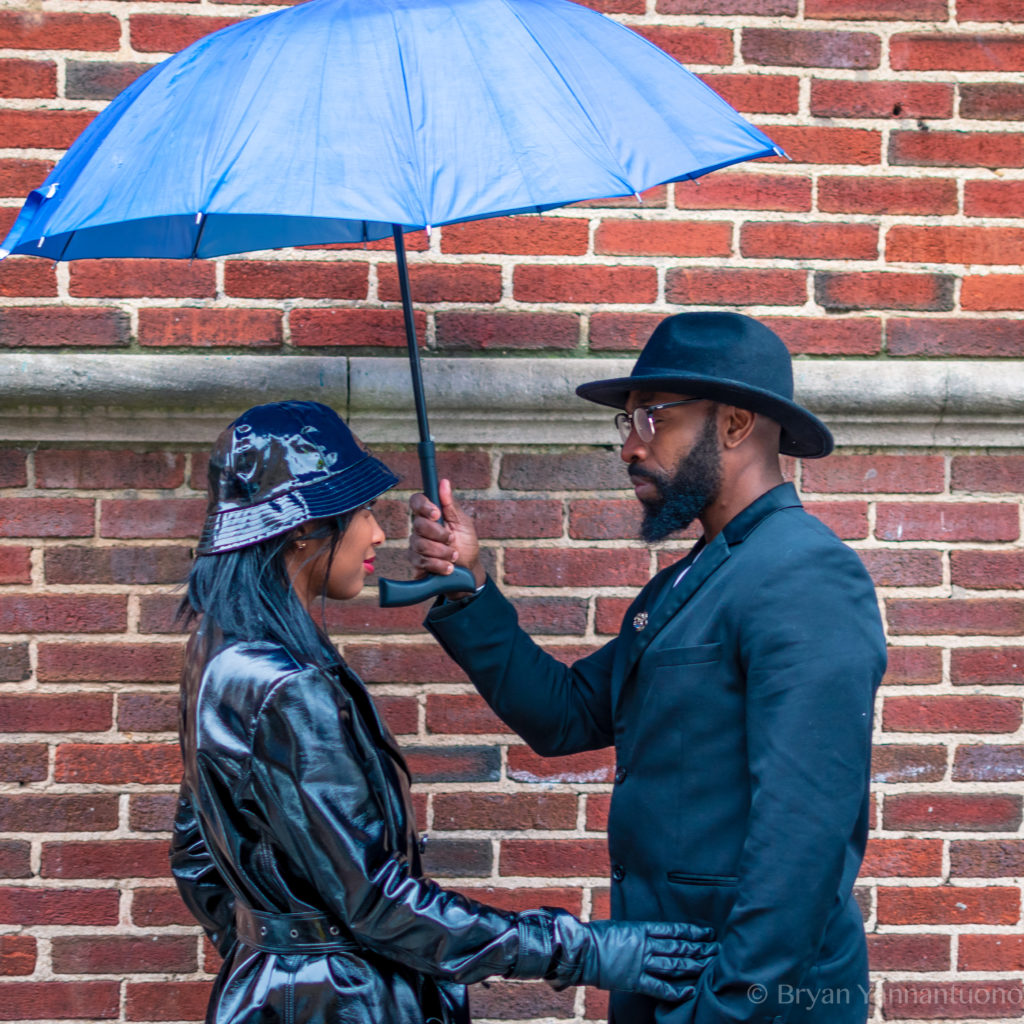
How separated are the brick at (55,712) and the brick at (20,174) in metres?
1.23

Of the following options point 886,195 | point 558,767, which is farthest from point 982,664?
point 886,195

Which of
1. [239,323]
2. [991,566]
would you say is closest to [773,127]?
[991,566]

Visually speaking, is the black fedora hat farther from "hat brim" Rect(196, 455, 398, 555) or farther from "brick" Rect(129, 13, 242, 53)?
"brick" Rect(129, 13, 242, 53)

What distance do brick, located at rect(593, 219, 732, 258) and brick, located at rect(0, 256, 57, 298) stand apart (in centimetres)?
116

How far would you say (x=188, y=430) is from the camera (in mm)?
2543

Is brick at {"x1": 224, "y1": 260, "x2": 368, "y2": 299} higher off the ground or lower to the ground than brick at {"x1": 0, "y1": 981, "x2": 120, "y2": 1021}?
higher

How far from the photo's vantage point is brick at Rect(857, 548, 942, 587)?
264 centimetres

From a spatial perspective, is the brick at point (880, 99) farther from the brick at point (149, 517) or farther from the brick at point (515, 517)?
the brick at point (149, 517)

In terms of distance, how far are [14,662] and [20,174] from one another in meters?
1.20

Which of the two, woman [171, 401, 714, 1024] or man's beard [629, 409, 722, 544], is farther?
man's beard [629, 409, 722, 544]

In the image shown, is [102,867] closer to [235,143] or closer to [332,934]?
[332,934]

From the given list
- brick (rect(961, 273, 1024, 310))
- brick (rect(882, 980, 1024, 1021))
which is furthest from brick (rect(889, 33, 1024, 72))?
brick (rect(882, 980, 1024, 1021))

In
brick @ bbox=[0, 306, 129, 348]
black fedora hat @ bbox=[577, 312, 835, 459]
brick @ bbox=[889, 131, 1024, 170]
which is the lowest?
black fedora hat @ bbox=[577, 312, 835, 459]

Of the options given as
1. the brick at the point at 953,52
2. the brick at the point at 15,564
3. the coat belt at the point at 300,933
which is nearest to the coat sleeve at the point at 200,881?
the coat belt at the point at 300,933
